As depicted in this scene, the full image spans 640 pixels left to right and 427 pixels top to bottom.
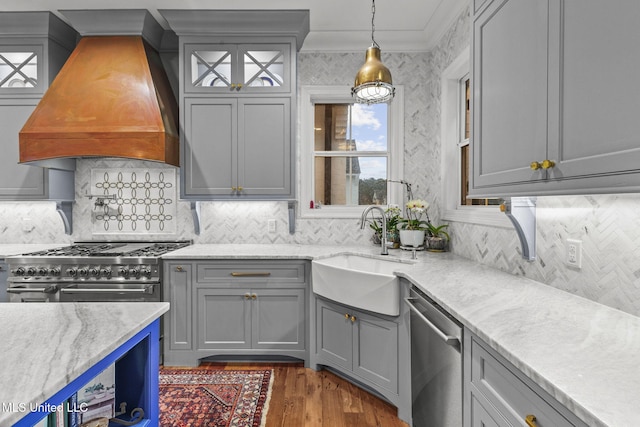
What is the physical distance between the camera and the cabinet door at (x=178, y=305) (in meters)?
2.66

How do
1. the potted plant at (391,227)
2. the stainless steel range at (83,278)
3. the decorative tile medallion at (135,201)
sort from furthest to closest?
the decorative tile medallion at (135,201) < the potted plant at (391,227) < the stainless steel range at (83,278)

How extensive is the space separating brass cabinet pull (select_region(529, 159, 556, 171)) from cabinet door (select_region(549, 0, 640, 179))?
0.02 meters

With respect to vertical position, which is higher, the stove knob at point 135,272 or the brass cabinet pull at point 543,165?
the brass cabinet pull at point 543,165

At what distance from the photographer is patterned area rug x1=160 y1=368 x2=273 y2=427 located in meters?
2.07

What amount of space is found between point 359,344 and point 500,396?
1.25 meters

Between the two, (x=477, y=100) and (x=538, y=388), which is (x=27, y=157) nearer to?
(x=477, y=100)

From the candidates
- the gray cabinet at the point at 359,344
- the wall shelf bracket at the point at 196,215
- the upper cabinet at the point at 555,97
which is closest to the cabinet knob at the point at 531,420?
the upper cabinet at the point at 555,97

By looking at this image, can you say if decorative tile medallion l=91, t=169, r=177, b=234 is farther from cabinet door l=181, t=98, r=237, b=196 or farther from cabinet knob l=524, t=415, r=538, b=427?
cabinet knob l=524, t=415, r=538, b=427

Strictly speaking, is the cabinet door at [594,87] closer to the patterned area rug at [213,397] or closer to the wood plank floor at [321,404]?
the wood plank floor at [321,404]

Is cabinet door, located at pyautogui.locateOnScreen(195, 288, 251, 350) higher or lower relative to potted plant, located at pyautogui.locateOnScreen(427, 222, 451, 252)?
lower

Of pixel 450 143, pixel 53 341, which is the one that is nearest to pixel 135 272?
pixel 53 341

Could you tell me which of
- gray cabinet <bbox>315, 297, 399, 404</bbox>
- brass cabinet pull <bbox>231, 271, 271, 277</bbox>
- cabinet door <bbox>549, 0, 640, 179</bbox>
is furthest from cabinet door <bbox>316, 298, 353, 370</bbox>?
cabinet door <bbox>549, 0, 640, 179</bbox>

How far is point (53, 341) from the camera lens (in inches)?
37.9

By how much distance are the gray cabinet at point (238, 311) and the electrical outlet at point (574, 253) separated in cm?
168
